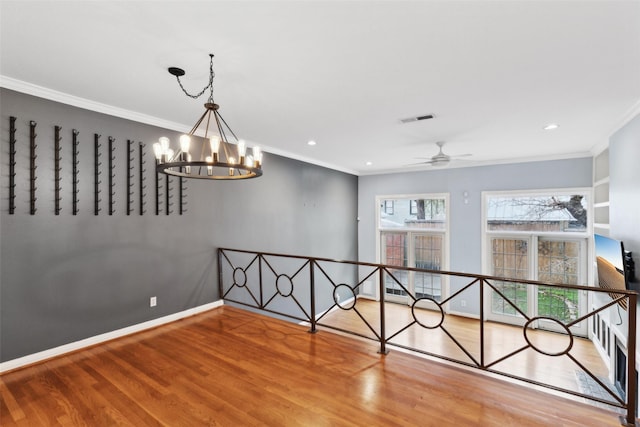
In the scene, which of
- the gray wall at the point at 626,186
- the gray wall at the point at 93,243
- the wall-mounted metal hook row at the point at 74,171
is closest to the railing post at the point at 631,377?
the gray wall at the point at 626,186

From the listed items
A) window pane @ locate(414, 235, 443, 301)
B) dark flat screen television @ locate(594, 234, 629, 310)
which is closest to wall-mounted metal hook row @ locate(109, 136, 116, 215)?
dark flat screen television @ locate(594, 234, 629, 310)

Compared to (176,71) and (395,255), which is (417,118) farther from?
(395,255)

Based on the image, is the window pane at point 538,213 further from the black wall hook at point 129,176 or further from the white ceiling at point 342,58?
the black wall hook at point 129,176

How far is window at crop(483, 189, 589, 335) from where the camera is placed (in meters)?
5.50

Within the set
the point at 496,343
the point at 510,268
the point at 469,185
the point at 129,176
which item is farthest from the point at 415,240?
the point at 129,176

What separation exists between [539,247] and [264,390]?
581cm

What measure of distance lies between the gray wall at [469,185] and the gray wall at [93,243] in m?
3.69

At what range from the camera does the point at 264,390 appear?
2262mm

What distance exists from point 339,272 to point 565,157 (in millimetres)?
4825

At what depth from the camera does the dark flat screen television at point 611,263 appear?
3.06m

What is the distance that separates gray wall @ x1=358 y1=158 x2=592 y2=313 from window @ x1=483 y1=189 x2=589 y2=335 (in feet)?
0.59

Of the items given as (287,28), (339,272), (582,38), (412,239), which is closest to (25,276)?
(287,28)

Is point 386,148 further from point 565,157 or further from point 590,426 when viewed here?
point 590,426

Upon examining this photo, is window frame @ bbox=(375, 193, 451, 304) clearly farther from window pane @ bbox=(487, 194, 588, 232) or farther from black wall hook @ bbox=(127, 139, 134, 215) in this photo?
black wall hook @ bbox=(127, 139, 134, 215)
